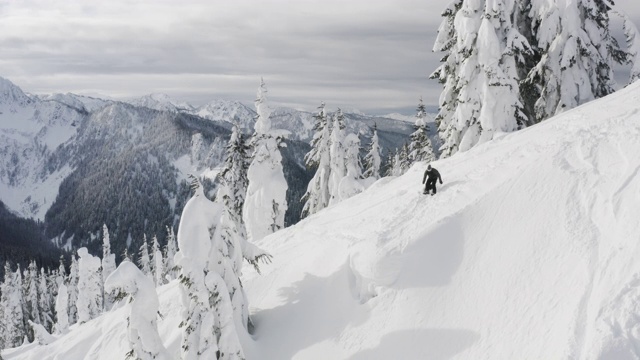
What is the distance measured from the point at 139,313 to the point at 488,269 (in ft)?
28.0

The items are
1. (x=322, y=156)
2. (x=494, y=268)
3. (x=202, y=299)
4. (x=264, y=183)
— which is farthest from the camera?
(x=322, y=156)

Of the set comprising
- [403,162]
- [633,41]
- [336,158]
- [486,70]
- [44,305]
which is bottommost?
[44,305]

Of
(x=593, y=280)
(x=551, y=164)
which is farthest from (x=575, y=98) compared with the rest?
(x=593, y=280)

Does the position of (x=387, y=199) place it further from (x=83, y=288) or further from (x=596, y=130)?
(x=83, y=288)

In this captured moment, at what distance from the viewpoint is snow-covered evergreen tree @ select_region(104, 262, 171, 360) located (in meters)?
11.0

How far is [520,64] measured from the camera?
74.6 ft

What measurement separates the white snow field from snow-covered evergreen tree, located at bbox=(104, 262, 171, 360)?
2.73m

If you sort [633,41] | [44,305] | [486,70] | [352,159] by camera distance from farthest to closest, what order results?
[44,305] → [352,159] → [633,41] → [486,70]

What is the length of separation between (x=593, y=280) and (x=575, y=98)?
48.0 ft

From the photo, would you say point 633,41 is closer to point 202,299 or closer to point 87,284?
point 202,299

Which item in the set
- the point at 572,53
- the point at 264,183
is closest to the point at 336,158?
the point at 264,183

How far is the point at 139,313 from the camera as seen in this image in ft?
36.5

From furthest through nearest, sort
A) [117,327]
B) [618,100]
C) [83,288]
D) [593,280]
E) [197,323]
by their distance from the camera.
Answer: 1. [83,288]
2. [117,327]
3. [618,100]
4. [197,323]
5. [593,280]

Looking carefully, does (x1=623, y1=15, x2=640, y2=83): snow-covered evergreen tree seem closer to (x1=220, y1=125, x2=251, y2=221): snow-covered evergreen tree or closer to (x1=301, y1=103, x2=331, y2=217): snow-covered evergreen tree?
(x1=301, y1=103, x2=331, y2=217): snow-covered evergreen tree
